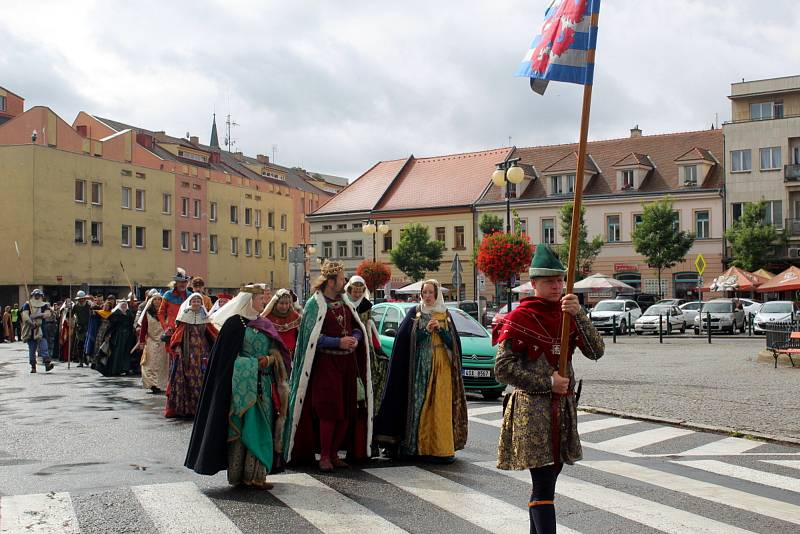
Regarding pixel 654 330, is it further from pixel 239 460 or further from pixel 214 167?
pixel 214 167

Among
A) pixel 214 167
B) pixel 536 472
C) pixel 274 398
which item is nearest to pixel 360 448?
pixel 274 398

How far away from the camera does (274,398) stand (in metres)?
8.54

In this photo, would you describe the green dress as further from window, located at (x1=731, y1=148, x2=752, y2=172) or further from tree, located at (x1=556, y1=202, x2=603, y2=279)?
window, located at (x1=731, y1=148, x2=752, y2=172)

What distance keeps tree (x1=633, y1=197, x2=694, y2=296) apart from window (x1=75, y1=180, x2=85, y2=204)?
3300cm

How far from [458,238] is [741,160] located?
20525 mm

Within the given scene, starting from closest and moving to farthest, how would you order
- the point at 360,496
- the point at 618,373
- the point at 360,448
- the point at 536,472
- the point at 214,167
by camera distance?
1. the point at 536,472
2. the point at 360,496
3. the point at 360,448
4. the point at 618,373
5. the point at 214,167

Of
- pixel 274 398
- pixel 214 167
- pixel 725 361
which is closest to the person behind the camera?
pixel 274 398

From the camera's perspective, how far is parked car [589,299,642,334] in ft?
142

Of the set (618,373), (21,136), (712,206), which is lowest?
(618,373)

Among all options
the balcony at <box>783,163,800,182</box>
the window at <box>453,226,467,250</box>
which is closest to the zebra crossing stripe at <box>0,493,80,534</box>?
the balcony at <box>783,163,800,182</box>

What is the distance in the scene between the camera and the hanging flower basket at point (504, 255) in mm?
32781

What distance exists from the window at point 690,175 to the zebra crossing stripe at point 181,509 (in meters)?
56.3

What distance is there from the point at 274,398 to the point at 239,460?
64cm

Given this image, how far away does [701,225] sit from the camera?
6000 centimetres
